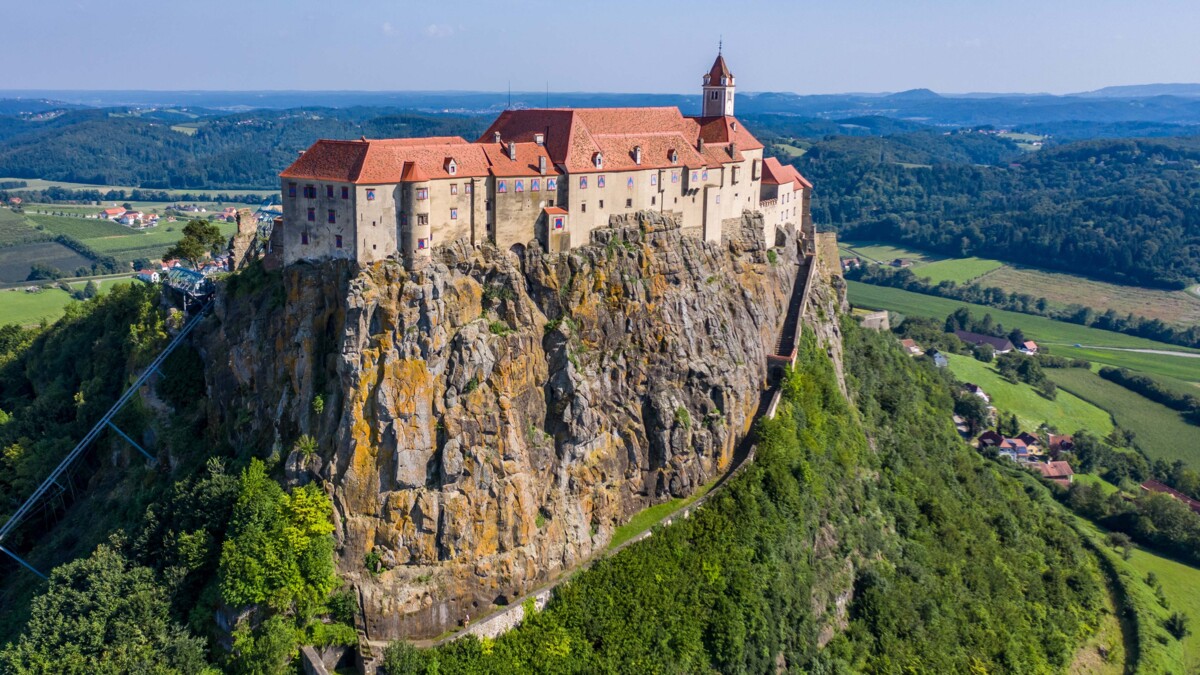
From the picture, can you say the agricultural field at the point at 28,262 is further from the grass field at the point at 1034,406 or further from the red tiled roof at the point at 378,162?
the grass field at the point at 1034,406

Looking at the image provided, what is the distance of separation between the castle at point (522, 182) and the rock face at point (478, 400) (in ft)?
5.18

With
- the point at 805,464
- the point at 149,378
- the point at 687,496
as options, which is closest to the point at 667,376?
the point at 687,496

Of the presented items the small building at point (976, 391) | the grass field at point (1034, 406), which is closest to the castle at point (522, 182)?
the small building at point (976, 391)

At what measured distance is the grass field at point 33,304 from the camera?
139 metres

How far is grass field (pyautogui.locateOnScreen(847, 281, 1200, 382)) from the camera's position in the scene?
15550 cm

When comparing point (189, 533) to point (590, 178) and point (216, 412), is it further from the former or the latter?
point (590, 178)

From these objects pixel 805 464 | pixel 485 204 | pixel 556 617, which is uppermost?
pixel 485 204

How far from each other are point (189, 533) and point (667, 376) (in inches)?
1283

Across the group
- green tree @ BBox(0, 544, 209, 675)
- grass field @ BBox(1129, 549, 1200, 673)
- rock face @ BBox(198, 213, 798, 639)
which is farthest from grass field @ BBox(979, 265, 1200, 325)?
green tree @ BBox(0, 544, 209, 675)

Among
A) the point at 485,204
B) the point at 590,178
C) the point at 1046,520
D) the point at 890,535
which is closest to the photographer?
the point at 485,204

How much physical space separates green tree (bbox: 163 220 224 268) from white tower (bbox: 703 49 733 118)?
44.8 metres

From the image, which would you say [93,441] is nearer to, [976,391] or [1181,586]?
[1181,586]

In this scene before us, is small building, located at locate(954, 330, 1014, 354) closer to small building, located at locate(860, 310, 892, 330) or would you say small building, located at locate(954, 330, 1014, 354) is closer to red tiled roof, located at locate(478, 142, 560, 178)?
small building, located at locate(860, 310, 892, 330)

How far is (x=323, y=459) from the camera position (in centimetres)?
5297
